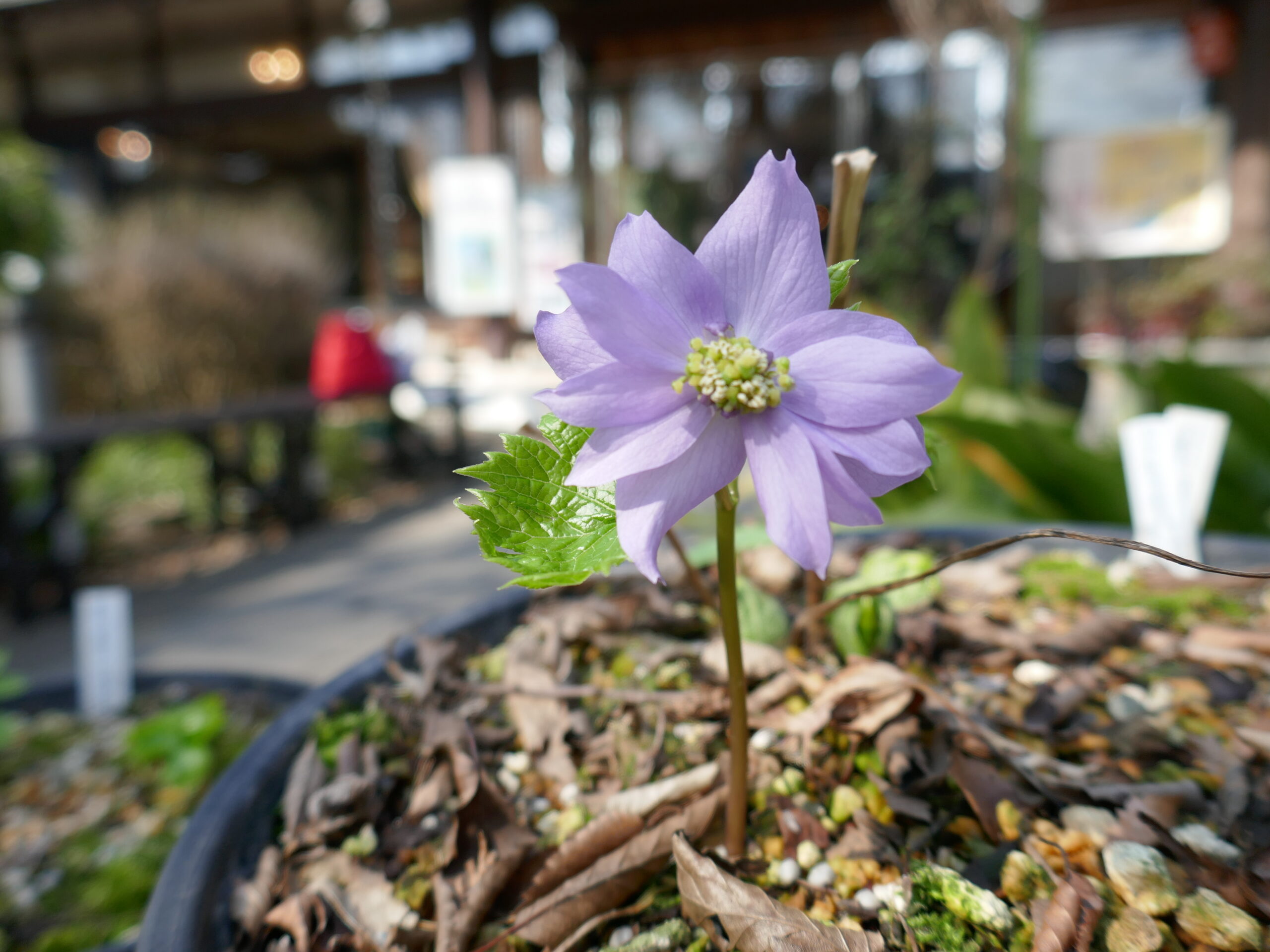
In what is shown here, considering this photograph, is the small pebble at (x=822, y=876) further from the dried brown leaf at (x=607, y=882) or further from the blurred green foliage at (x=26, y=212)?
the blurred green foliage at (x=26, y=212)

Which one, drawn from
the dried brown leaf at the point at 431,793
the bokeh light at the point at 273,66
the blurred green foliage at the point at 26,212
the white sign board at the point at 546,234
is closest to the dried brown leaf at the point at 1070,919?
the dried brown leaf at the point at 431,793

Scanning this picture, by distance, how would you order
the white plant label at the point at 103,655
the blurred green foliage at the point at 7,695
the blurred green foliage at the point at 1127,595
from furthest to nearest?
the white plant label at the point at 103,655 → the blurred green foliage at the point at 7,695 → the blurred green foliage at the point at 1127,595

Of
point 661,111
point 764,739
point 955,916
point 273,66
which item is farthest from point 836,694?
point 273,66

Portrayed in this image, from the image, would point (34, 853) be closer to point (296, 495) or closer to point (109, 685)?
point (109, 685)

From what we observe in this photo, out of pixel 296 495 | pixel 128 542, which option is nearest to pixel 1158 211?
pixel 296 495

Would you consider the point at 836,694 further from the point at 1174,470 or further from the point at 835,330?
the point at 1174,470

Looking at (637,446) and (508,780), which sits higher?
(637,446)

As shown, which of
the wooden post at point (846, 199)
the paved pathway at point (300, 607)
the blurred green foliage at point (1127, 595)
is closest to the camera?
the wooden post at point (846, 199)
